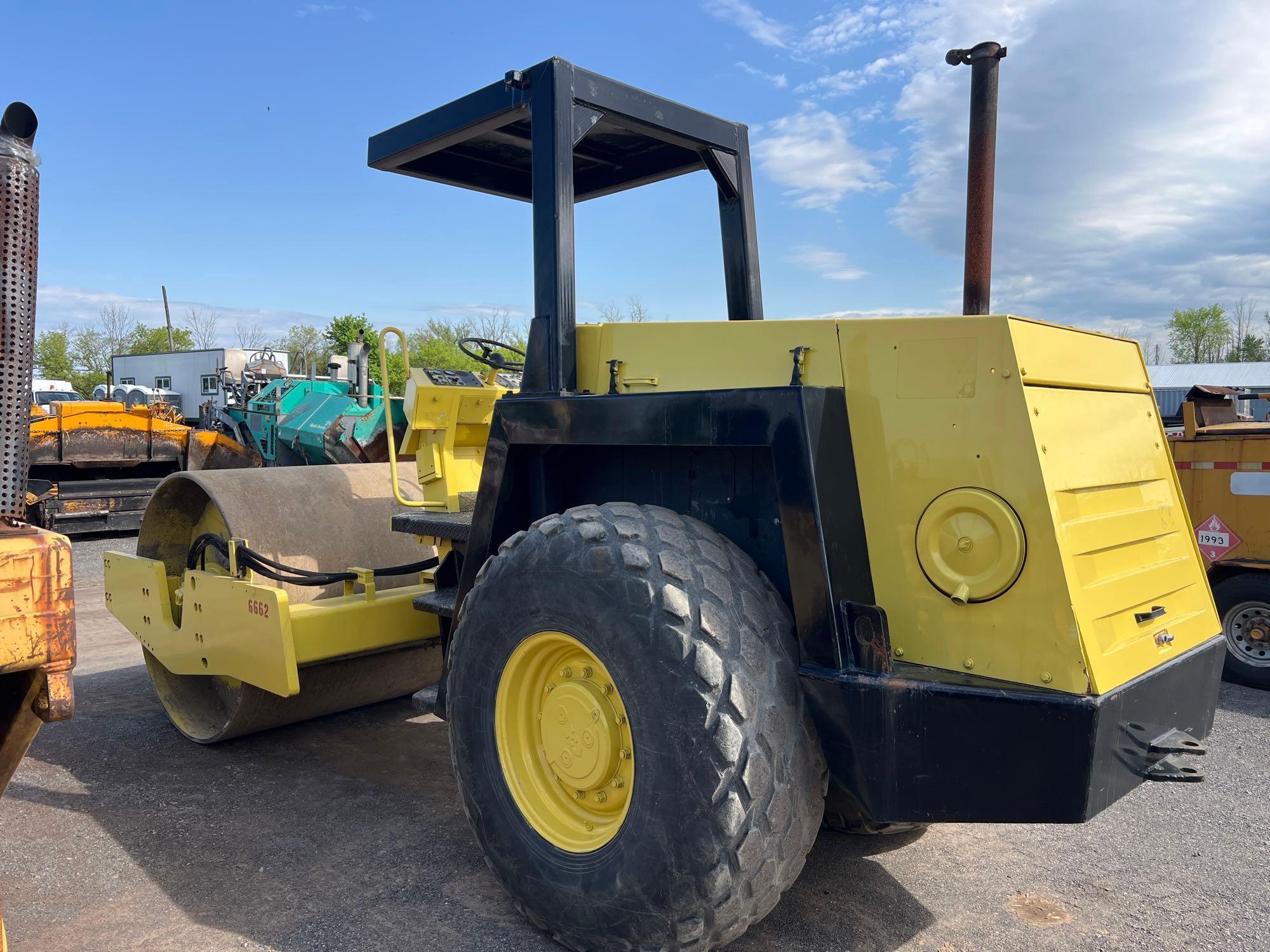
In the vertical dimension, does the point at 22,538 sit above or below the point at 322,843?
above

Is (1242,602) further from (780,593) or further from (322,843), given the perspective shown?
(322,843)

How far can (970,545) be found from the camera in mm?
2260

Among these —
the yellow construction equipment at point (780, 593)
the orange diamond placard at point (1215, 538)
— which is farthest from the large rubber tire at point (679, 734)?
the orange diamond placard at point (1215, 538)

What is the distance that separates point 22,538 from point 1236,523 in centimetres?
683

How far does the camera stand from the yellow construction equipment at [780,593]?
87.1 inches

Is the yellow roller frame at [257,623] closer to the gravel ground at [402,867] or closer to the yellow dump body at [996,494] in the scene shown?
the gravel ground at [402,867]

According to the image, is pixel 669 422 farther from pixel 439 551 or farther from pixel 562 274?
pixel 439 551

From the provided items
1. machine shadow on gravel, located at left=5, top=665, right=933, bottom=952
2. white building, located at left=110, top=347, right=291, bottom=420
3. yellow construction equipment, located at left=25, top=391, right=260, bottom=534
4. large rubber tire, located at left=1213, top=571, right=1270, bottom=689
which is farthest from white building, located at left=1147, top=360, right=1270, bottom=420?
machine shadow on gravel, located at left=5, top=665, right=933, bottom=952

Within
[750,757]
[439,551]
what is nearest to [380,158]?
[439,551]

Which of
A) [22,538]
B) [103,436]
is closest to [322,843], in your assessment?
[22,538]

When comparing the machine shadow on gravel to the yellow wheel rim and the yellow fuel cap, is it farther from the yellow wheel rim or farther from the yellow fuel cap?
the yellow fuel cap

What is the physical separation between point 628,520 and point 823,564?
0.54 metres

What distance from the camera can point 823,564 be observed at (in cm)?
230

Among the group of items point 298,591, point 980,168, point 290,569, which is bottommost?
point 298,591
